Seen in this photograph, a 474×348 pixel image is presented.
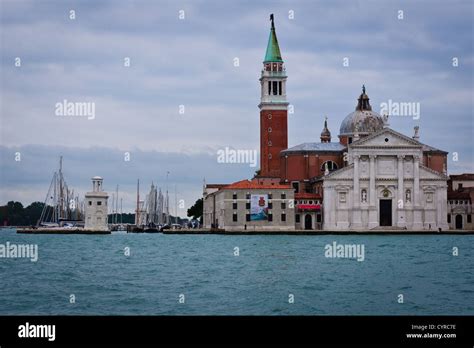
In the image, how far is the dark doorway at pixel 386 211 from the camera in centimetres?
7869

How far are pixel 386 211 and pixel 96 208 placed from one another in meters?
26.5

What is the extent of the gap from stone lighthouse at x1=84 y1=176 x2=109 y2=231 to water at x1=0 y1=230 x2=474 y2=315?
141ft

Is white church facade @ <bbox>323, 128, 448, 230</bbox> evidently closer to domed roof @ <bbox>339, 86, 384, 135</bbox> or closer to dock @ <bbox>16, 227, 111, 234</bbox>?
domed roof @ <bbox>339, 86, 384, 135</bbox>

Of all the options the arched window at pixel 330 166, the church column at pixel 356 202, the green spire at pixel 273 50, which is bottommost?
the church column at pixel 356 202

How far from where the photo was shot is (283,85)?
290 feet

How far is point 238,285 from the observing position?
83.8 ft

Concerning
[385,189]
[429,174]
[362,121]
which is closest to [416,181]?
[429,174]

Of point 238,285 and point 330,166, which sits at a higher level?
point 330,166

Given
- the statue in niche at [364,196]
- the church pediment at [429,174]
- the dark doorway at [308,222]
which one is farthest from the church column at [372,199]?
the dark doorway at [308,222]

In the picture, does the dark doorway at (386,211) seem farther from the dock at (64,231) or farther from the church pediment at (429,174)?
the dock at (64,231)

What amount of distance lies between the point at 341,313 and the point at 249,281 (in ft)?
24.4

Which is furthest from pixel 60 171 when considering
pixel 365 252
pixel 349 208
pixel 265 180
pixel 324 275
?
pixel 324 275

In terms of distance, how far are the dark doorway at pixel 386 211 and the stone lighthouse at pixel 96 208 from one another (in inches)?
997

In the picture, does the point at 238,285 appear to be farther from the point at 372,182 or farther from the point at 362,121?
the point at 362,121
